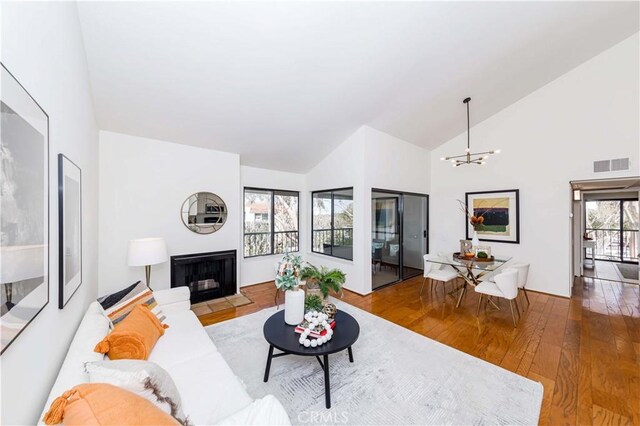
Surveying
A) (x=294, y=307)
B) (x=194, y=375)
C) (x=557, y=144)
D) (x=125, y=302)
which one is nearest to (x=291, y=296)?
(x=294, y=307)

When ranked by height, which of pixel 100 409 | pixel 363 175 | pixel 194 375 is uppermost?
pixel 363 175

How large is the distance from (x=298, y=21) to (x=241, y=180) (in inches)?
123

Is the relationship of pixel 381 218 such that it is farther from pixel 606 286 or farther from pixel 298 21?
pixel 606 286

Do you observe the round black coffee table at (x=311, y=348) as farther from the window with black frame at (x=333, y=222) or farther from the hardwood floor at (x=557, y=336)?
Answer: the window with black frame at (x=333, y=222)

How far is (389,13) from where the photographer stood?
235 centimetres

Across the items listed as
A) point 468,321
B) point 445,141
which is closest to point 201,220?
point 468,321

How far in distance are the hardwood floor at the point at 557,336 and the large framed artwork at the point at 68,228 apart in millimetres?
1851

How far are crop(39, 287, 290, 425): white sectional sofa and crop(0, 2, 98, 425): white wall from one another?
0.27 ft

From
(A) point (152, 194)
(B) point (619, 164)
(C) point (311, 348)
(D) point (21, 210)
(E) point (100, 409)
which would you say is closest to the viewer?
(E) point (100, 409)

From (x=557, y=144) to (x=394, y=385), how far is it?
16.1 feet

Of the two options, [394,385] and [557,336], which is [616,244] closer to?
[557,336]

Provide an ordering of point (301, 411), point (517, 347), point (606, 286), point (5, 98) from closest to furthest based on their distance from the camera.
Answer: point (5, 98)
point (301, 411)
point (517, 347)
point (606, 286)

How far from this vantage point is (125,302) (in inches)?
83.4

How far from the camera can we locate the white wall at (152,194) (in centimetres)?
325
